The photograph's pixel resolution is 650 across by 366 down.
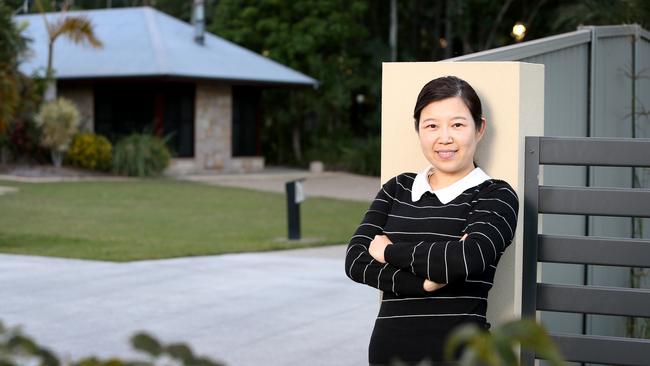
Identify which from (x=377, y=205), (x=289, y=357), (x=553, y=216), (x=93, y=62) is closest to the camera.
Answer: (x=377, y=205)

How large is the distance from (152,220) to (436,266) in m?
15.8

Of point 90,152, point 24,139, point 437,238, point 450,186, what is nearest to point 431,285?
point 437,238

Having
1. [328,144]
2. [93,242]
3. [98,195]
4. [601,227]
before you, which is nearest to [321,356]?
[601,227]

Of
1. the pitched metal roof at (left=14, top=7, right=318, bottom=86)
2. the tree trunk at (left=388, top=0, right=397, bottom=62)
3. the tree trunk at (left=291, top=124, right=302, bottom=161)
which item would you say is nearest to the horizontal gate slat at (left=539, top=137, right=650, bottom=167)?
the pitched metal roof at (left=14, top=7, right=318, bottom=86)

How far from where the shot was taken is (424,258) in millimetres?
3688

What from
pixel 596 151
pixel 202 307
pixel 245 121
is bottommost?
pixel 202 307

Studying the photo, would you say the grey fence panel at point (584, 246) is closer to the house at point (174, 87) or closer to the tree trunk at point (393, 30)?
the house at point (174, 87)

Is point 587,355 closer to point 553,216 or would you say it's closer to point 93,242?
point 553,216

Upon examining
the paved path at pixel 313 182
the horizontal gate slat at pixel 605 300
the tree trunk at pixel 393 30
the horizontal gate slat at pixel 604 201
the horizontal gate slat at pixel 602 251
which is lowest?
the paved path at pixel 313 182

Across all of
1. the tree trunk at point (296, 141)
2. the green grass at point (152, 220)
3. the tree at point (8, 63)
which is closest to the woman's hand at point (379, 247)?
the green grass at point (152, 220)

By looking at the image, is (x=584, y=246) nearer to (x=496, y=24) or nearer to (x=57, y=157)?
(x=57, y=157)

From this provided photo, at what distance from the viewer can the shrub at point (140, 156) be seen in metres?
29.5

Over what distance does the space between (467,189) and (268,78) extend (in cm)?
2863

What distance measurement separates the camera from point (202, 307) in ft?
30.3
